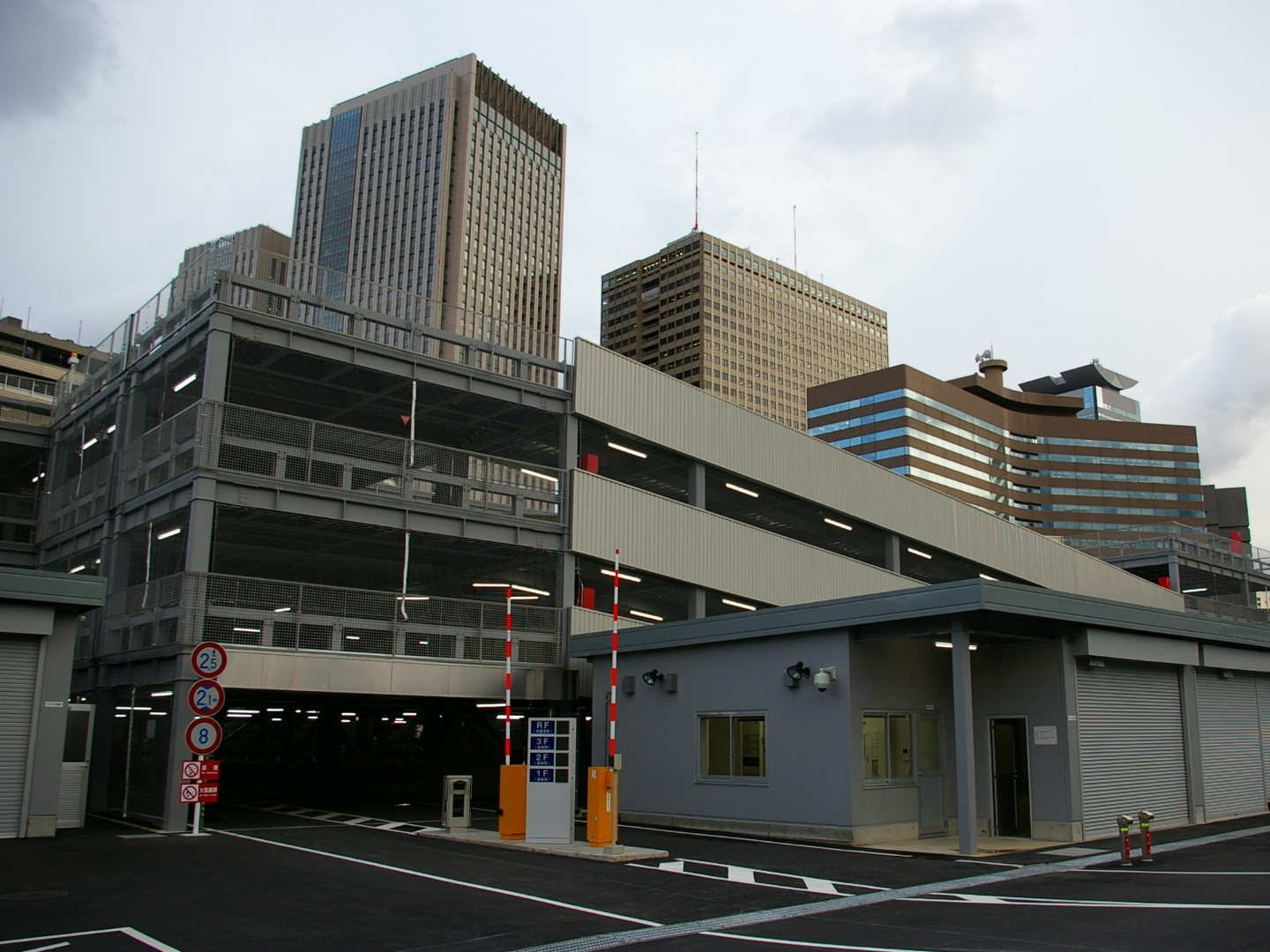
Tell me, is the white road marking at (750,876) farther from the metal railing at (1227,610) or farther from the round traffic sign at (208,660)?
the metal railing at (1227,610)

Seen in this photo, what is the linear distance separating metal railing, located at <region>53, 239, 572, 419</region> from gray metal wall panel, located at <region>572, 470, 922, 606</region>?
3.53m

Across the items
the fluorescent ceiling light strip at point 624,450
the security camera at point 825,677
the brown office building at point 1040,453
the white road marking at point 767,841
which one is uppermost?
the brown office building at point 1040,453

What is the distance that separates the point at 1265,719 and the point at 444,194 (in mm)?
151832

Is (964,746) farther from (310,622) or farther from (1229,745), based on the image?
(310,622)

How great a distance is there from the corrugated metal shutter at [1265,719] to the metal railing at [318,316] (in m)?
18.1

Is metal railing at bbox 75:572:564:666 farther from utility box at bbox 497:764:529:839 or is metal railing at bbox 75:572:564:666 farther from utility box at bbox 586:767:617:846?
utility box at bbox 586:767:617:846

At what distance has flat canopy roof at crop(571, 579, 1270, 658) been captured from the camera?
17391mm

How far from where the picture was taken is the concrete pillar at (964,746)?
1673cm

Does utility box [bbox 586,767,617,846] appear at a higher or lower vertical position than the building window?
lower

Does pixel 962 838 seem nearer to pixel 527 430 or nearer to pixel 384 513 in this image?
pixel 384 513

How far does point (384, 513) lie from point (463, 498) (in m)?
2.08

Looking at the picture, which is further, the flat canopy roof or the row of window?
the row of window

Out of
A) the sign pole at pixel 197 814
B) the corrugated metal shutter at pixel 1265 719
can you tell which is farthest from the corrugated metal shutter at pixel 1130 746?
the sign pole at pixel 197 814

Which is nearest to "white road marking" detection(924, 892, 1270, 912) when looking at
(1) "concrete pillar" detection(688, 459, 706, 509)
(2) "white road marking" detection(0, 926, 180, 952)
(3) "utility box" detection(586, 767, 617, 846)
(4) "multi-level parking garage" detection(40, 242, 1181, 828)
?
(3) "utility box" detection(586, 767, 617, 846)
